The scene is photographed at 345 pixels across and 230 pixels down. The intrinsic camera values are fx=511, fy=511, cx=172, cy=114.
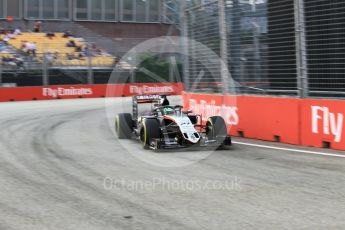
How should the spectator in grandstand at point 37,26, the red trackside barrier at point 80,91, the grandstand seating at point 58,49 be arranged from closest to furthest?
the red trackside barrier at point 80,91, the grandstand seating at point 58,49, the spectator in grandstand at point 37,26

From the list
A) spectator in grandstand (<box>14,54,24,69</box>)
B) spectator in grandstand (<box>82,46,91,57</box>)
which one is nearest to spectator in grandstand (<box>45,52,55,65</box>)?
spectator in grandstand (<box>14,54,24,69</box>)

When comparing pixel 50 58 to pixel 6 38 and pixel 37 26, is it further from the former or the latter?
pixel 37 26

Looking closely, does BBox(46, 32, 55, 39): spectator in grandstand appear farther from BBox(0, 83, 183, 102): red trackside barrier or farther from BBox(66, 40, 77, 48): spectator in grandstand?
BBox(0, 83, 183, 102): red trackside barrier

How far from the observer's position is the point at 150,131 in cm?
977

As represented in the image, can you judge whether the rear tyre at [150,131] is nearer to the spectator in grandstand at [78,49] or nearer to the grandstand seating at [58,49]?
the grandstand seating at [58,49]

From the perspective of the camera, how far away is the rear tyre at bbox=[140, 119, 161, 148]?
977cm

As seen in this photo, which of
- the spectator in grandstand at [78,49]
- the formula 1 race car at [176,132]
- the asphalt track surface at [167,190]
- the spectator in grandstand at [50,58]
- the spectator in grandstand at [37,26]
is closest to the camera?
the asphalt track surface at [167,190]

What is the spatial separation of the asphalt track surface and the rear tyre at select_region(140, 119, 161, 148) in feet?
1.42

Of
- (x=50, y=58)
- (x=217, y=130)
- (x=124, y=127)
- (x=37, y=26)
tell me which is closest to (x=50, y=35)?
(x=37, y=26)

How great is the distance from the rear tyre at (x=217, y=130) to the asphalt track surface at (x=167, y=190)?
31 cm

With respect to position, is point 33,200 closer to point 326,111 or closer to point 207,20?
point 326,111

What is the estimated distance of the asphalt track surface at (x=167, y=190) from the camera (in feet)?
16.5

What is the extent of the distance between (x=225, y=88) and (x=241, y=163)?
172 inches

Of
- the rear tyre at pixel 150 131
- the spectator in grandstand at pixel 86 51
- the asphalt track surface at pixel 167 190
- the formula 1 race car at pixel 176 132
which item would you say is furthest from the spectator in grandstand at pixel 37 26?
the rear tyre at pixel 150 131
